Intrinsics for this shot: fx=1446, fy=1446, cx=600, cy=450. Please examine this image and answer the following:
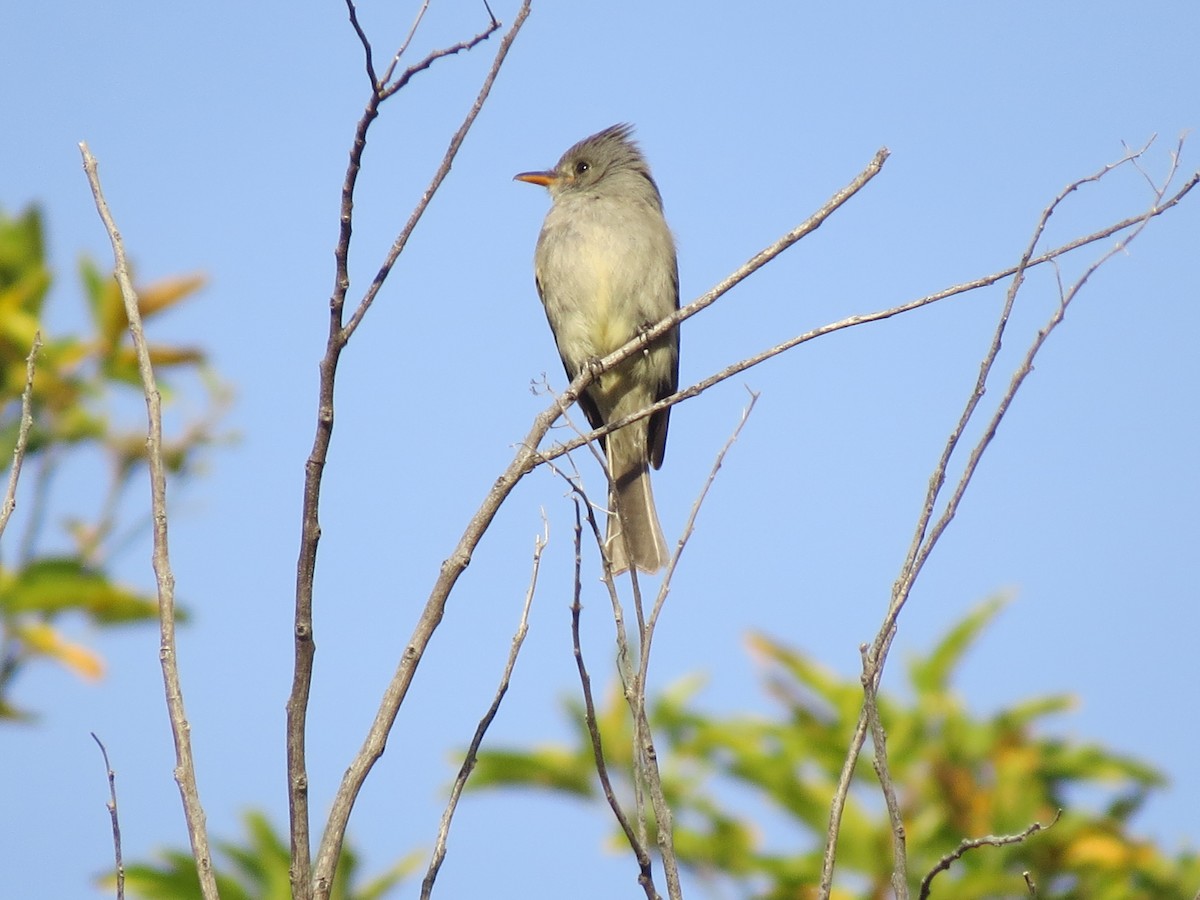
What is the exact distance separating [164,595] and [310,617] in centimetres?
23

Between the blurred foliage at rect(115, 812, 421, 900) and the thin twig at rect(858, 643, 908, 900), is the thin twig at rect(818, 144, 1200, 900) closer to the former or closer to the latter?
the thin twig at rect(858, 643, 908, 900)

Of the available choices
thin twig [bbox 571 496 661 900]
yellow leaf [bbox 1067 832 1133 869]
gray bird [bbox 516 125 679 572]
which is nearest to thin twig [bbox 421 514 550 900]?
thin twig [bbox 571 496 661 900]

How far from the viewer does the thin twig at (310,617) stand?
2.17m

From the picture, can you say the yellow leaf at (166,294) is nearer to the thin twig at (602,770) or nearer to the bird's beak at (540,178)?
the bird's beak at (540,178)

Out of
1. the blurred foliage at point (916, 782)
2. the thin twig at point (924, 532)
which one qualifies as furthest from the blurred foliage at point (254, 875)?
the thin twig at point (924, 532)

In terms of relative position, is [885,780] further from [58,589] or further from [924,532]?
[58,589]

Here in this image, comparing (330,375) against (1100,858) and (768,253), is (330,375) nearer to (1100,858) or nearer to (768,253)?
(768,253)

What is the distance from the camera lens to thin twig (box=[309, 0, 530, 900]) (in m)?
2.17

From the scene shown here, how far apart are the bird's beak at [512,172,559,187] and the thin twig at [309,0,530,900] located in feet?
16.6

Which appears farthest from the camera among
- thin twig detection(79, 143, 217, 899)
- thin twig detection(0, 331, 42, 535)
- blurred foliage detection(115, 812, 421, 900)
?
blurred foliage detection(115, 812, 421, 900)

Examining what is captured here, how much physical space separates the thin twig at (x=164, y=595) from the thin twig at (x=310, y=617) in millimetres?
136

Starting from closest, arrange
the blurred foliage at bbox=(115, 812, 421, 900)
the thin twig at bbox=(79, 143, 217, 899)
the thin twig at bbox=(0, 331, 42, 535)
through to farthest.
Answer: the thin twig at bbox=(79, 143, 217, 899)
the thin twig at bbox=(0, 331, 42, 535)
the blurred foliage at bbox=(115, 812, 421, 900)

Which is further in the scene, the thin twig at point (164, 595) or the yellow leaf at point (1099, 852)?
the yellow leaf at point (1099, 852)

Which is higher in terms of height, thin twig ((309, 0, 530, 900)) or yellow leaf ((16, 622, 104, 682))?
yellow leaf ((16, 622, 104, 682))
